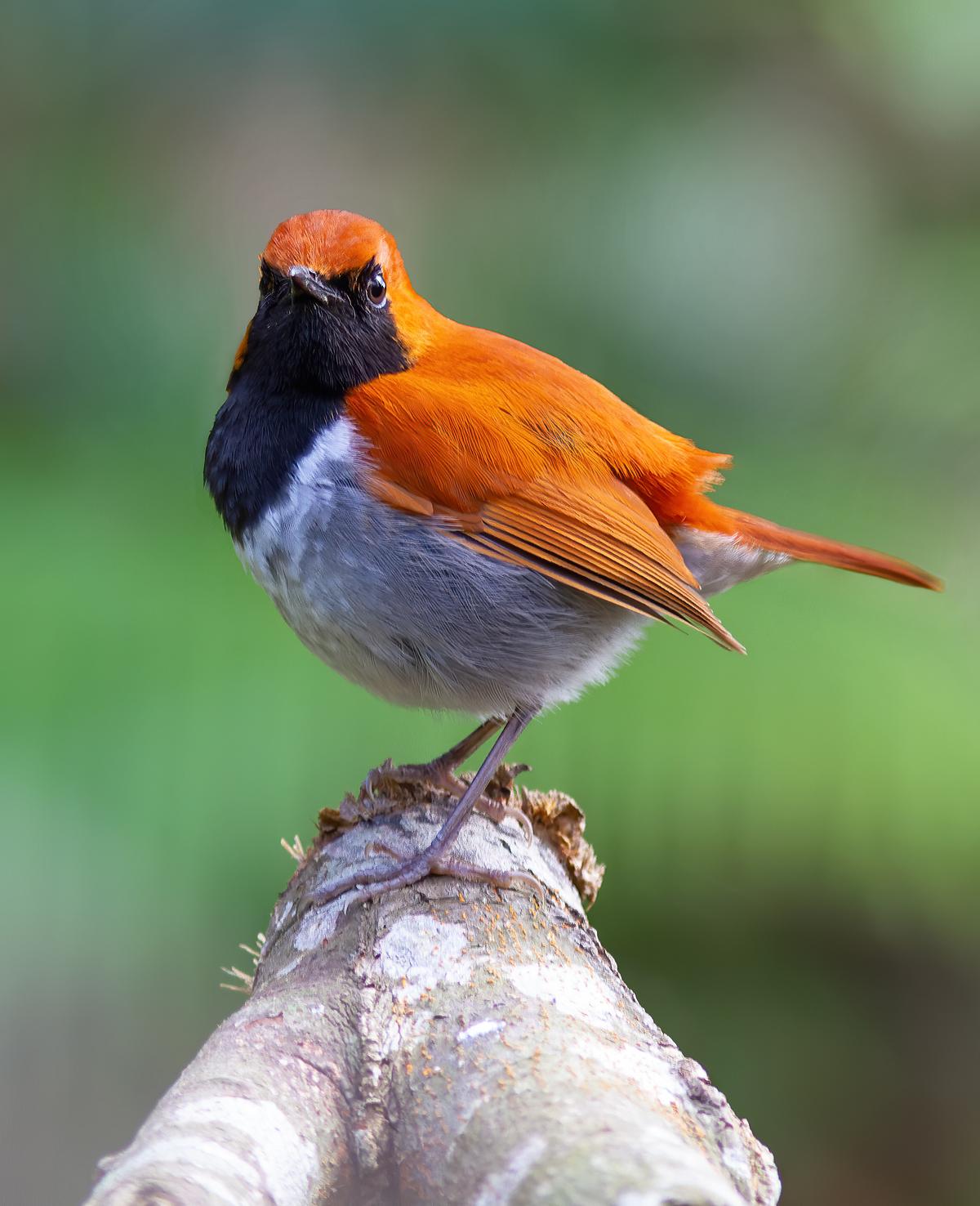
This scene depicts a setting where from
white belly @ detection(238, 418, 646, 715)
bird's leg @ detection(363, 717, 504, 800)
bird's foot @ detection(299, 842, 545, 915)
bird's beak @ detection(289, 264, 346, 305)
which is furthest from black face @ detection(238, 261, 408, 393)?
bird's foot @ detection(299, 842, 545, 915)

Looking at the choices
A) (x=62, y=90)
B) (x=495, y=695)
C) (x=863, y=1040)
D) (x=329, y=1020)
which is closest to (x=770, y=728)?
(x=863, y=1040)

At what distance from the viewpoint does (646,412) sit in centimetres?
454

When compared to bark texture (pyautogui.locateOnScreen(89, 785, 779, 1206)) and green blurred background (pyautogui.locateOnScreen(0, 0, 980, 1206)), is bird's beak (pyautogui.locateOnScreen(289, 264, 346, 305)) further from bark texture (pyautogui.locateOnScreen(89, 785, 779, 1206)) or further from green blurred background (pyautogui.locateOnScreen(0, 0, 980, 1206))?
green blurred background (pyautogui.locateOnScreen(0, 0, 980, 1206))

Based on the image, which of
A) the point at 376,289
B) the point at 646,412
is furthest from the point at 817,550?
the point at 646,412

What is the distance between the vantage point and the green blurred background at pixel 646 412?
357 centimetres

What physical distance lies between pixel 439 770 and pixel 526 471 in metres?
0.63

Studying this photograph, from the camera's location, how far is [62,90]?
4559 millimetres

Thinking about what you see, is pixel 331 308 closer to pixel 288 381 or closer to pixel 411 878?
pixel 288 381

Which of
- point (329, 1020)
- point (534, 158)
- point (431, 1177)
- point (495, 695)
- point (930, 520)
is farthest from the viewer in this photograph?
point (534, 158)

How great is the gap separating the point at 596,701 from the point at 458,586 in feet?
5.73

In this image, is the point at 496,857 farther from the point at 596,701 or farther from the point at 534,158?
the point at 534,158

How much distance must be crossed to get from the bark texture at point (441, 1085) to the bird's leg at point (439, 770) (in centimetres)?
40

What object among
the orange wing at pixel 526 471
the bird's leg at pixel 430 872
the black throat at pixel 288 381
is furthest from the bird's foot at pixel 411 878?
the black throat at pixel 288 381

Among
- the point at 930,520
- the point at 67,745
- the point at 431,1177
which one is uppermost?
the point at 930,520
